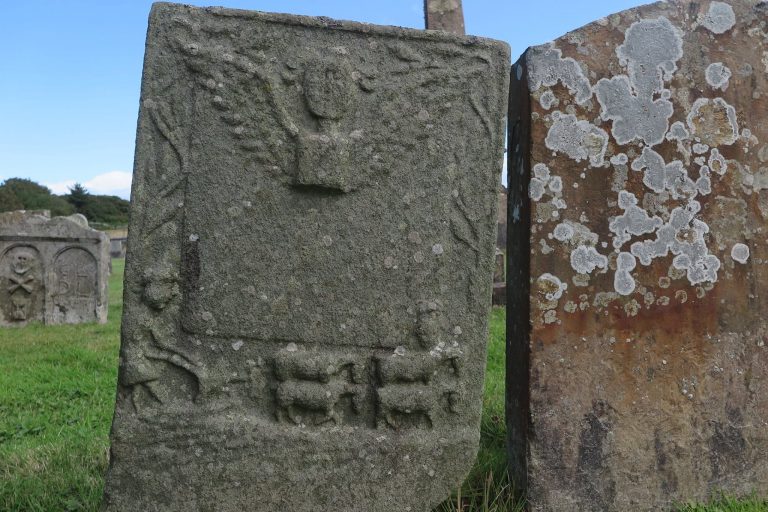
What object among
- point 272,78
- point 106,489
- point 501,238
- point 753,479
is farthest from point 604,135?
point 501,238

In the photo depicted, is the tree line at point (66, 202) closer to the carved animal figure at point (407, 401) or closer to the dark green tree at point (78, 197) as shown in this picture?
the dark green tree at point (78, 197)

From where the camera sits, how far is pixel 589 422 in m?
2.91

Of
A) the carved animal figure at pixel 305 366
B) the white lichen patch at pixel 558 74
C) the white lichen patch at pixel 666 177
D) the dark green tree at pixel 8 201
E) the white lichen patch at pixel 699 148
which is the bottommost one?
the carved animal figure at pixel 305 366

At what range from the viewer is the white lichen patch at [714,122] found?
3.02 m

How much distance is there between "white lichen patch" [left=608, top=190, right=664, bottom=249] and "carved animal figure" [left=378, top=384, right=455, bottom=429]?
1021 millimetres

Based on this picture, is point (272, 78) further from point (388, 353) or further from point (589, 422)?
point (589, 422)

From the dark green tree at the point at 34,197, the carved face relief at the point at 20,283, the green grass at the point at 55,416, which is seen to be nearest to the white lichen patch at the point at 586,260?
the green grass at the point at 55,416

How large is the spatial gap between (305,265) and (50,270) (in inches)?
288

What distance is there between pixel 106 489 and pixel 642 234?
2468mm

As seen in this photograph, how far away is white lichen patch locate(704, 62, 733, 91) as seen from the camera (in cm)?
304

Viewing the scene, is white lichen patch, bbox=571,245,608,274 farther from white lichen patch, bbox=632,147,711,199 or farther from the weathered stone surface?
the weathered stone surface

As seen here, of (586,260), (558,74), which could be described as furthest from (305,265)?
(558,74)

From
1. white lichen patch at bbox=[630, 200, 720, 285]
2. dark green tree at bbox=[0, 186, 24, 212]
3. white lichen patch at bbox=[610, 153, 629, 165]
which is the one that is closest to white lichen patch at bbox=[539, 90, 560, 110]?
white lichen patch at bbox=[610, 153, 629, 165]

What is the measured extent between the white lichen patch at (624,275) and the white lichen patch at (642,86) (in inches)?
20.2
